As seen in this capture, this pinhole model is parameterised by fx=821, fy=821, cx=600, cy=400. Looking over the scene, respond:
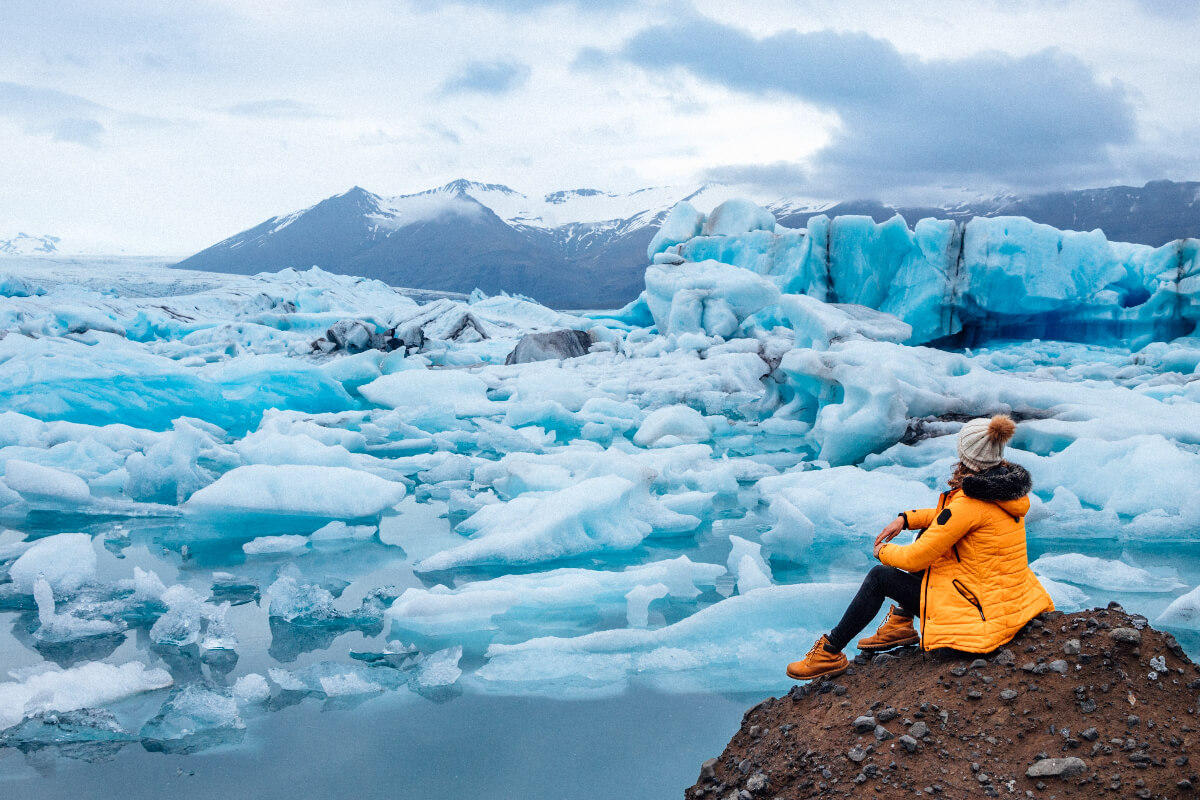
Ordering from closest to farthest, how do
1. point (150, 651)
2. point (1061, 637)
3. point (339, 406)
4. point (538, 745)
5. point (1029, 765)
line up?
point (1029, 765) < point (1061, 637) < point (538, 745) < point (150, 651) < point (339, 406)

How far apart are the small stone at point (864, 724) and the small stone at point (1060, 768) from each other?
33 centimetres

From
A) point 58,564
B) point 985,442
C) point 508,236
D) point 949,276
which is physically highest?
point 508,236

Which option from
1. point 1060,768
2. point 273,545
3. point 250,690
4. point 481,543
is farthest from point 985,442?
point 273,545

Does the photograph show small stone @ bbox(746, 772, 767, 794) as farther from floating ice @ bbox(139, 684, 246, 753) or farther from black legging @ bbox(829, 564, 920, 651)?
floating ice @ bbox(139, 684, 246, 753)

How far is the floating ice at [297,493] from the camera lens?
5.07m

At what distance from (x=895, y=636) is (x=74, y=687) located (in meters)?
2.70

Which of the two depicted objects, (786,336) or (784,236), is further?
(784,236)

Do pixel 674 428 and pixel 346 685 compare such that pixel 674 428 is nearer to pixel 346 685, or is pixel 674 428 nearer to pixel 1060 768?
pixel 346 685

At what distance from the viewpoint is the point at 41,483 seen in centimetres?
529

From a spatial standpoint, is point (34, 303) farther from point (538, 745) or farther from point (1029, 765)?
point (1029, 765)

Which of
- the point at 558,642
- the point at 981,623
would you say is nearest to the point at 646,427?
the point at 558,642

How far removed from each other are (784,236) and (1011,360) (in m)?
4.73

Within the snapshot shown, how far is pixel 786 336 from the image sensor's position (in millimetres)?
13094

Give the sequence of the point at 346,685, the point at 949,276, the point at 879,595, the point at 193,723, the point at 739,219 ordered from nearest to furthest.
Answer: the point at 879,595 → the point at 193,723 → the point at 346,685 → the point at 949,276 → the point at 739,219
